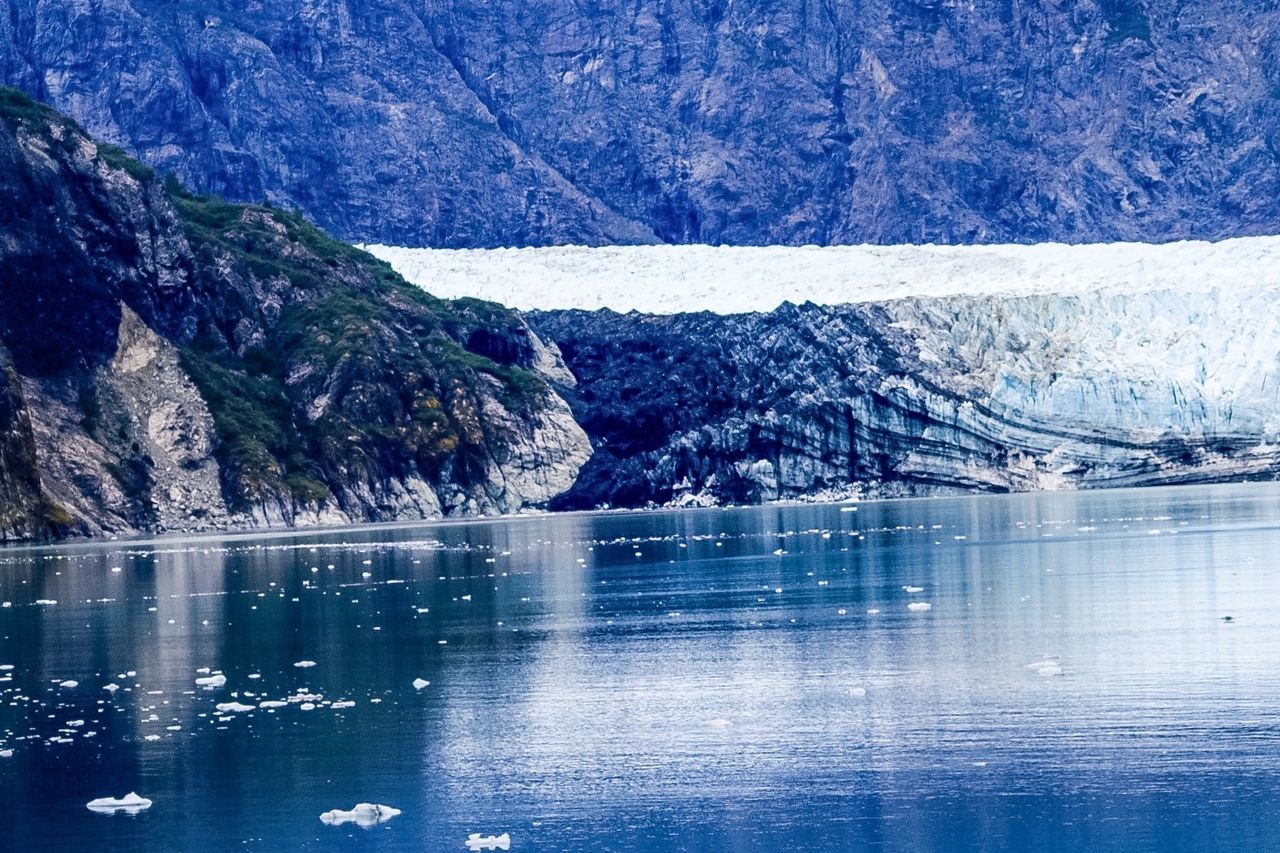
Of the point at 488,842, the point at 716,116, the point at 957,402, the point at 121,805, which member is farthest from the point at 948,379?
the point at 716,116

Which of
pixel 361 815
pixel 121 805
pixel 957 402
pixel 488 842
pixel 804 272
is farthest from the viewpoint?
pixel 804 272

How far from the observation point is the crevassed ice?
8188 cm

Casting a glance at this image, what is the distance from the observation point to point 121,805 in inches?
707

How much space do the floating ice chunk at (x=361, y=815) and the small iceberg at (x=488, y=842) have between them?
1.14 metres

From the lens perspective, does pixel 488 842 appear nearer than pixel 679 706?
Yes

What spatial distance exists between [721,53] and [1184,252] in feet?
286

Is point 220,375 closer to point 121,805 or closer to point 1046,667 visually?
point 1046,667

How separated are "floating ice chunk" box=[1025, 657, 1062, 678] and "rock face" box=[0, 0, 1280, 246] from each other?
126 m

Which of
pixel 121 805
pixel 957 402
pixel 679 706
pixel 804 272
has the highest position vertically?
pixel 804 272

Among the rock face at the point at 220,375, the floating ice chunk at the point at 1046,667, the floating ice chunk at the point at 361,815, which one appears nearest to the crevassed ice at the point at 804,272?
the rock face at the point at 220,375

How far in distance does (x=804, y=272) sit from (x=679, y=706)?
7248cm

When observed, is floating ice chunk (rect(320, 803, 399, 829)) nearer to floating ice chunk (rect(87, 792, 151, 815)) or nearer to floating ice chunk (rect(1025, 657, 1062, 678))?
floating ice chunk (rect(87, 792, 151, 815))

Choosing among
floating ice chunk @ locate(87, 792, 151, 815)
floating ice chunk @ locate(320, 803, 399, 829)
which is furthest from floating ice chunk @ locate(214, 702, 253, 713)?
floating ice chunk @ locate(320, 803, 399, 829)

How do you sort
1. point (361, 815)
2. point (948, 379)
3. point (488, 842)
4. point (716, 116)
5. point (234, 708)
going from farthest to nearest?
point (716, 116) → point (948, 379) → point (234, 708) → point (361, 815) → point (488, 842)
